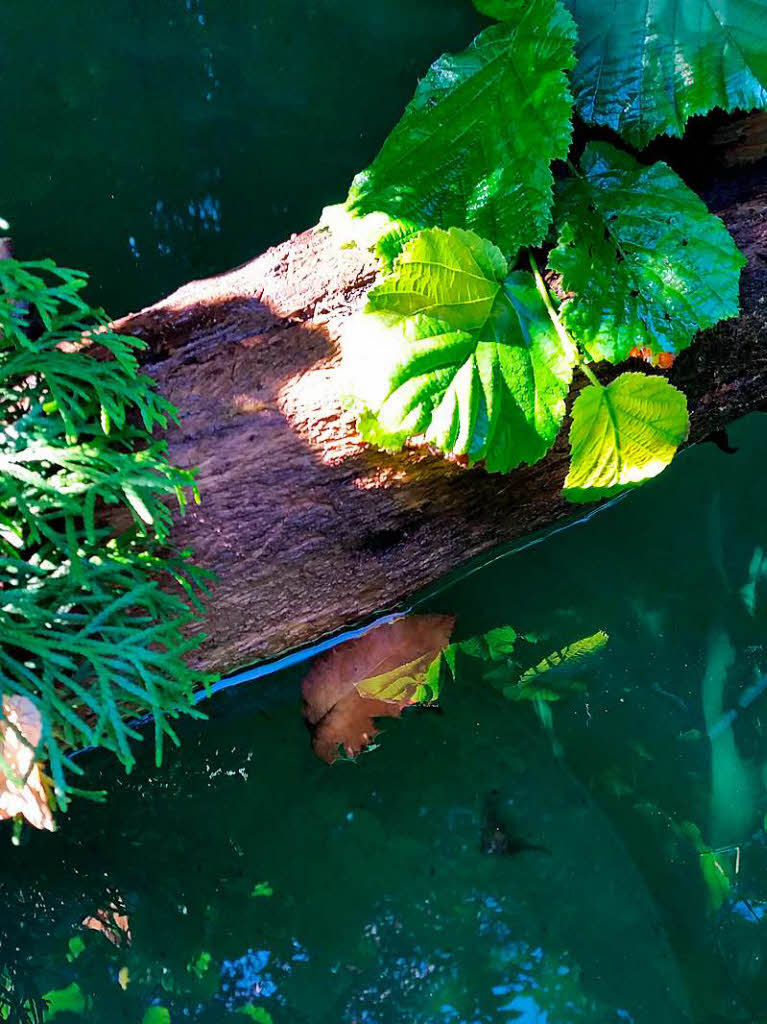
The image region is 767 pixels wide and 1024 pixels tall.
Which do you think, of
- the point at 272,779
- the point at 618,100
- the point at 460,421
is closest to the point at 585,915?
the point at 272,779

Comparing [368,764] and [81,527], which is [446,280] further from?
[368,764]

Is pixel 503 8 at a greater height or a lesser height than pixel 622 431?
greater

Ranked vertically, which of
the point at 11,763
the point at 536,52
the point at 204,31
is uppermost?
the point at 204,31

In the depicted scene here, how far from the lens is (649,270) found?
1.70m

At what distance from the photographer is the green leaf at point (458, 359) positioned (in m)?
1.63

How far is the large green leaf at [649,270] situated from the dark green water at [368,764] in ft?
2.93

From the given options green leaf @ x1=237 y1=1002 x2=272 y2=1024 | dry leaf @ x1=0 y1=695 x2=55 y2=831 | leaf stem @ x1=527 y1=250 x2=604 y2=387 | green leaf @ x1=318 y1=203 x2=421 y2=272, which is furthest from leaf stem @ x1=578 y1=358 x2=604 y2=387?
green leaf @ x1=237 y1=1002 x2=272 y2=1024

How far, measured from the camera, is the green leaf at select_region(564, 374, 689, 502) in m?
1.67

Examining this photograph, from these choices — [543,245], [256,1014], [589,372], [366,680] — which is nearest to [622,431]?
[589,372]

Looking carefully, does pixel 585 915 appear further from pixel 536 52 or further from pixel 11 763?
pixel 536 52

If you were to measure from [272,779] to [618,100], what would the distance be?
5.77 feet

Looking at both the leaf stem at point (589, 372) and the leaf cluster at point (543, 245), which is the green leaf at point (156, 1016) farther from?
the leaf stem at point (589, 372)

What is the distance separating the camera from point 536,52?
1.71 metres

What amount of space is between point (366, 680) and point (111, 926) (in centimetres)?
87
